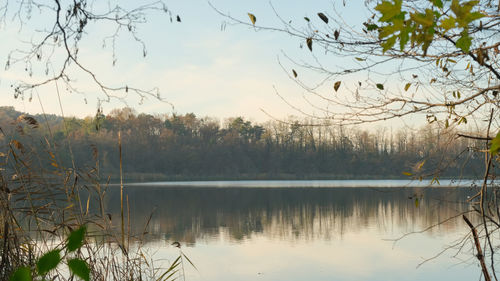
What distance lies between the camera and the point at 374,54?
3258mm

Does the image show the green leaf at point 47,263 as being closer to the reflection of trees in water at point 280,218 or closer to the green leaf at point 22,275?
the green leaf at point 22,275

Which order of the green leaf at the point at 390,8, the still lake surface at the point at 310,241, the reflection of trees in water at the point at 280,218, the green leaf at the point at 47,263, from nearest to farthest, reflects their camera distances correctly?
Result: the green leaf at the point at 47,263
the green leaf at the point at 390,8
the still lake surface at the point at 310,241
the reflection of trees in water at the point at 280,218

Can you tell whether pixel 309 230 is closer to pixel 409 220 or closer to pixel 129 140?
pixel 409 220

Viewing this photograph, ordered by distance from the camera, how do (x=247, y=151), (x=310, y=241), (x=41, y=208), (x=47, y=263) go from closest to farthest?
(x=47, y=263)
(x=41, y=208)
(x=310, y=241)
(x=247, y=151)

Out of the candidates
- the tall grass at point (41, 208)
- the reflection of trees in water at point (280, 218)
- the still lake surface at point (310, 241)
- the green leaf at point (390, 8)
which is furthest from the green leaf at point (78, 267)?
the reflection of trees in water at point (280, 218)

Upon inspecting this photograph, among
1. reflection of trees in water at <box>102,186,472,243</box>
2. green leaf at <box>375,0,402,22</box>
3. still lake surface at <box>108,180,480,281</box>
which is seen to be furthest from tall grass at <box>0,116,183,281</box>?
reflection of trees in water at <box>102,186,472,243</box>

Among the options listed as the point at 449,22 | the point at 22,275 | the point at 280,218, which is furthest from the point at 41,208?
the point at 280,218

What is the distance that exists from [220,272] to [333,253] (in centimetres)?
273

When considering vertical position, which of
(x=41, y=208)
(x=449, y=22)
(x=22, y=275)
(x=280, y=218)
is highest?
(x=449, y=22)

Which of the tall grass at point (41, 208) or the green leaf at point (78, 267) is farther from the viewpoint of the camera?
the tall grass at point (41, 208)

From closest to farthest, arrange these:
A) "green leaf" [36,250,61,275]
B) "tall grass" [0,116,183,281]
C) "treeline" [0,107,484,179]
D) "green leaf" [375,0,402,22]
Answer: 1. "green leaf" [36,250,61,275]
2. "green leaf" [375,0,402,22]
3. "tall grass" [0,116,183,281]
4. "treeline" [0,107,484,179]

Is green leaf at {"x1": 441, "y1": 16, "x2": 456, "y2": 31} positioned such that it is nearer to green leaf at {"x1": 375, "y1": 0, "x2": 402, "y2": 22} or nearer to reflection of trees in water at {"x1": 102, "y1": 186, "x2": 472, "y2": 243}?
green leaf at {"x1": 375, "y1": 0, "x2": 402, "y2": 22}

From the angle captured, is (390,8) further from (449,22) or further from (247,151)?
(247,151)

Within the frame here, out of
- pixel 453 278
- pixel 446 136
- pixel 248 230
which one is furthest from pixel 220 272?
pixel 446 136
